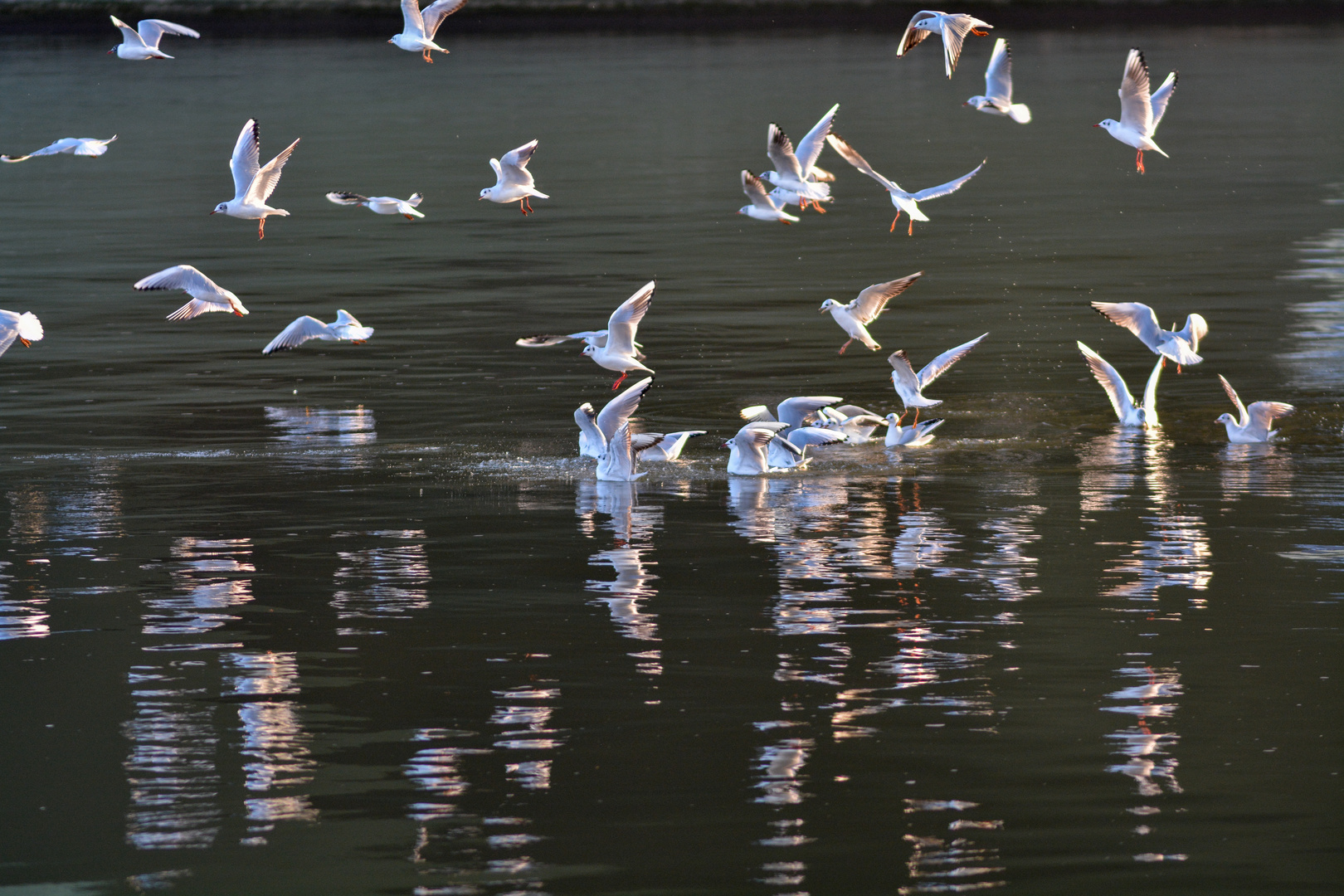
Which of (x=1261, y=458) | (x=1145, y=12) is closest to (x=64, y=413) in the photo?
(x=1261, y=458)

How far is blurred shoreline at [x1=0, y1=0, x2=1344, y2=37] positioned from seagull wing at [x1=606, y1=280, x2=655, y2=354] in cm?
8936

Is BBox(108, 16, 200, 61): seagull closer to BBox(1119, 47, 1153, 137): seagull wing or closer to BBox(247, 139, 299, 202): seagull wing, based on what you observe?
BBox(247, 139, 299, 202): seagull wing

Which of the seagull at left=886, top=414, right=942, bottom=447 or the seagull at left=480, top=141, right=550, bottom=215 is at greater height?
the seagull at left=480, top=141, right=550, bottom=215

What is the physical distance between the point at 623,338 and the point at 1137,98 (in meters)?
7.34

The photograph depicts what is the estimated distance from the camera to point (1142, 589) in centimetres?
1639

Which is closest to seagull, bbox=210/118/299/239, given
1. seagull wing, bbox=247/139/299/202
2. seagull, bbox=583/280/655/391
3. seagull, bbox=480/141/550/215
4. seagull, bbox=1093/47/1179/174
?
seagull wing, bbox=247/139/299/202

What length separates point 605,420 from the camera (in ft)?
66.6

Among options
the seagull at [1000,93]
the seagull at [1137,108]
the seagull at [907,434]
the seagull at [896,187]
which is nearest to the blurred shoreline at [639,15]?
the seagull at [1000,93]

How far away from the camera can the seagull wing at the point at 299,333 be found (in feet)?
79.4

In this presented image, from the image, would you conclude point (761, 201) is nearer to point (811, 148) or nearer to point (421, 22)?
point (811, 148)

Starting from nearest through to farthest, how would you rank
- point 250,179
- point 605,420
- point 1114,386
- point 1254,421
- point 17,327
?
point 605,420 < point 1254,421 < point 17,327 < point 1114,386 < point 250,179

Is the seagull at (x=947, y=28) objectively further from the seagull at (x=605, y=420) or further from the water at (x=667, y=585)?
the seagull at (x=605, y=420)

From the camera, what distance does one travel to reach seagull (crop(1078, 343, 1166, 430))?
74.6ft

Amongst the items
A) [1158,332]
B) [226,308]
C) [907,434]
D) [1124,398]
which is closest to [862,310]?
[907,434]
